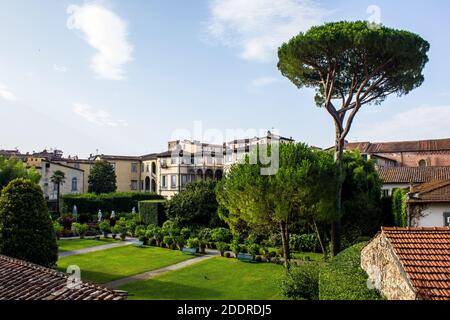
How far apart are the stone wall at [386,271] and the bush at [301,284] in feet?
17.4

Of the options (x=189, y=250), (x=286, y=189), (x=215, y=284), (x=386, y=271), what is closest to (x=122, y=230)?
(x=189, y=250)

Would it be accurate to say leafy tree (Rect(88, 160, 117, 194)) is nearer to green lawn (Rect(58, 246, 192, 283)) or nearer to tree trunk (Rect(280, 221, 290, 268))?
green lawn (Rect(58, 246, 192, 283))

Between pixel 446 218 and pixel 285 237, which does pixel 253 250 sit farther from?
pixel 446 218

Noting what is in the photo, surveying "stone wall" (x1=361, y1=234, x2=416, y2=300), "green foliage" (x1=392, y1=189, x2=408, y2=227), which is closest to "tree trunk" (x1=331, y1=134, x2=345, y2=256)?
"green foliage" (x1=392, y1=189, x2=408, y2=227)

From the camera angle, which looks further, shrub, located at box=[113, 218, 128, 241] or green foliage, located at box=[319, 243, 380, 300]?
shrub, located at box=[113, 218, 128, 241]

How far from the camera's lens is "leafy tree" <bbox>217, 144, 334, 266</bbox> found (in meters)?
21.4

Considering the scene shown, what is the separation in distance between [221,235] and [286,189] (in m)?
11.5

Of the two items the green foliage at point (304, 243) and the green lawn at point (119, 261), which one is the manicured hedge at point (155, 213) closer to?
the green lawn at point (119, 261)

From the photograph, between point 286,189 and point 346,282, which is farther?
point 286,189

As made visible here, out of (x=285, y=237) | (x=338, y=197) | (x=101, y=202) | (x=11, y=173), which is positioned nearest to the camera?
(x=285, y=237)

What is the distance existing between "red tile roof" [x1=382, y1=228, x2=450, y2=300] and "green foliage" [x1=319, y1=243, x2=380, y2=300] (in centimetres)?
139

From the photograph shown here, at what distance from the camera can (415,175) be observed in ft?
124

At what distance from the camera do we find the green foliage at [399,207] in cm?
2617

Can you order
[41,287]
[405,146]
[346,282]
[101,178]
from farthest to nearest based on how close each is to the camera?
[101,178], [405,146], [346,282], [41,287]
